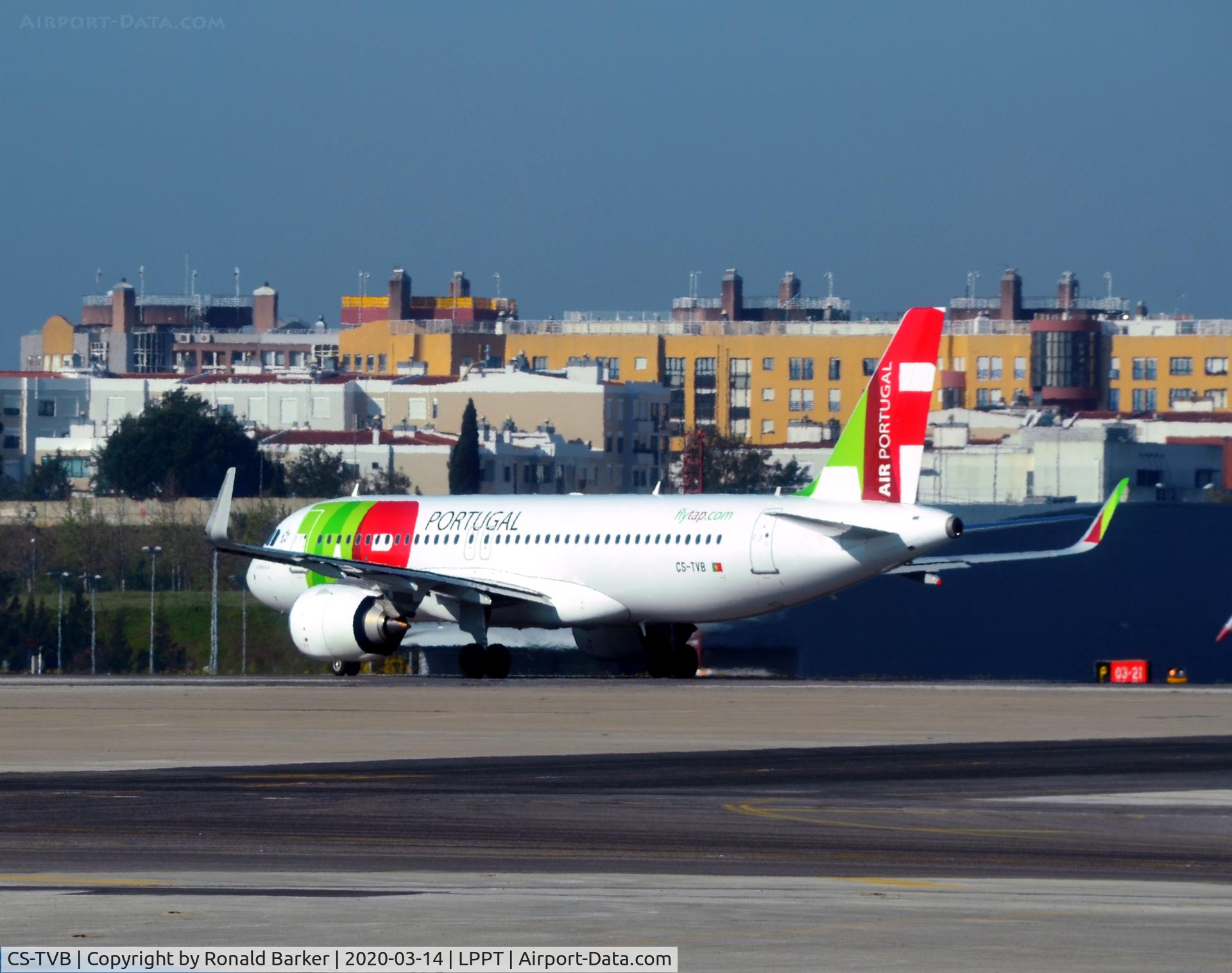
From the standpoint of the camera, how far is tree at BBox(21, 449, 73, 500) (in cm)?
14862

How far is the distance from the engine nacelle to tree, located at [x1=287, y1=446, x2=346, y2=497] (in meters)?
84.9

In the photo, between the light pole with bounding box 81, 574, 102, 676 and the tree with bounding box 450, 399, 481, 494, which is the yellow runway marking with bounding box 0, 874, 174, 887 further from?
the tree with bounding box 450, 399, 481, 494

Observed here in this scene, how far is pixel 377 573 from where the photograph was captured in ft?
153

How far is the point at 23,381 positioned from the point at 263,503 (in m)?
75.8

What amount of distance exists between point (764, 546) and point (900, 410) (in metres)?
3.55

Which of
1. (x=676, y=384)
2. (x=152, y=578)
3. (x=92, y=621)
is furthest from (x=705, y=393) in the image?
(x=92, y=621)

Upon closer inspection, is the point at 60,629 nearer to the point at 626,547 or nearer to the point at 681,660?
the point at 681,660

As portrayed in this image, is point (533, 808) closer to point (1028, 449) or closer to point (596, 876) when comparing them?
point (596, 876)

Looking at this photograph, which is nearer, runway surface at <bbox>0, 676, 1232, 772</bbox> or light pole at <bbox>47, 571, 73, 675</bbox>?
runway surface at <bbox>0, 676, 1232, 772</bbox>

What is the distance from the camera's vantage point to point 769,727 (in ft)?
104

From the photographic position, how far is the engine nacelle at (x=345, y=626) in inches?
1874

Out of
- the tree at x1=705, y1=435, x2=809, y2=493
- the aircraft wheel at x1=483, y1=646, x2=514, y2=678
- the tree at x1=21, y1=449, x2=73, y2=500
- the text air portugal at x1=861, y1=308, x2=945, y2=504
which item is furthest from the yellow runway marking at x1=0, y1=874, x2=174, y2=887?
the tree at x1=21, y1=449, x2=73, y2=500

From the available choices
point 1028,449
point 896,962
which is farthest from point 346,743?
point 1028,449

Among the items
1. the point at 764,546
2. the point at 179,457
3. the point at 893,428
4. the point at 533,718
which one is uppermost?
the point at 893,428
